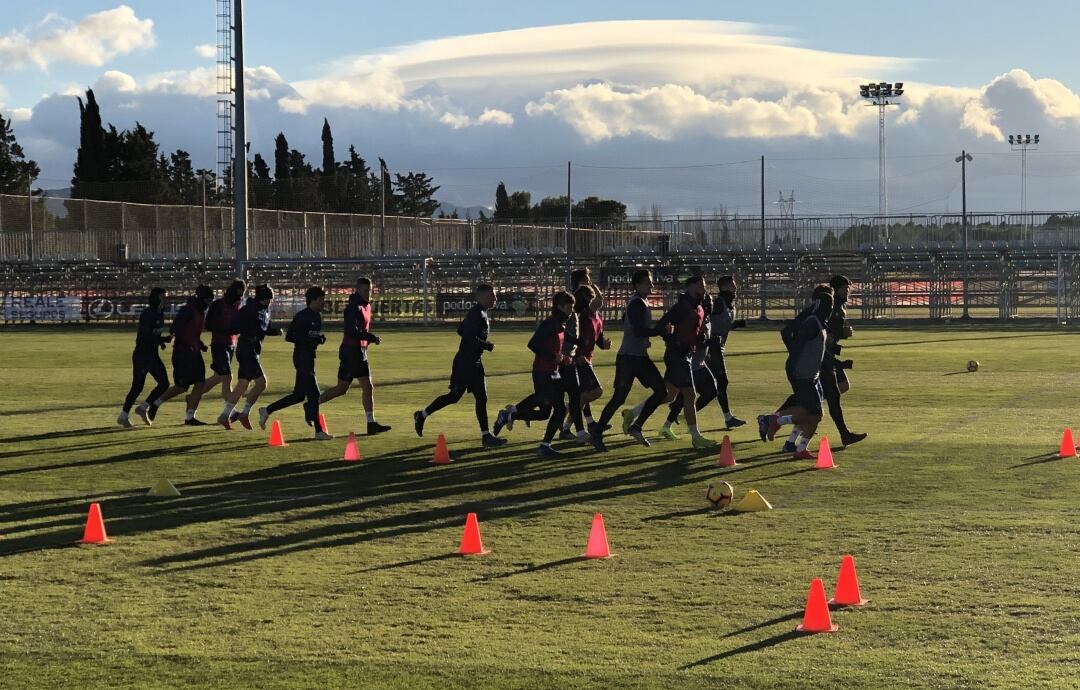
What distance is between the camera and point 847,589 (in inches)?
322

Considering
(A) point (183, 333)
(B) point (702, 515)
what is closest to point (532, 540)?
(B) point (702, 515)

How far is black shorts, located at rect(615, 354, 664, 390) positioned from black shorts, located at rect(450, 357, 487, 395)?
1.58 meters

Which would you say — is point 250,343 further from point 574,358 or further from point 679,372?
point 679,372

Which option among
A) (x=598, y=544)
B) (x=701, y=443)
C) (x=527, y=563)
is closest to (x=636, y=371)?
(x=701, y=443)

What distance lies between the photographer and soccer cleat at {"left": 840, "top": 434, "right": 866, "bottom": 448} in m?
15.7

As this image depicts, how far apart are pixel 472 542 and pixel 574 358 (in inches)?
230

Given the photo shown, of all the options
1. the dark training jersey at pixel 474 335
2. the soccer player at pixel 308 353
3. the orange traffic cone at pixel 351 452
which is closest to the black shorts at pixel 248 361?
the soccer player at pixel 308 353

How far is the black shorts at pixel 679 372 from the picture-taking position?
15258 millimetres

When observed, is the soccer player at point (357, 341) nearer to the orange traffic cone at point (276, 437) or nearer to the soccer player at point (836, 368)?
the orange traffic cone at point (276, 437)

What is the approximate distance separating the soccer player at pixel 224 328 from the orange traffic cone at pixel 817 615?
434 inches

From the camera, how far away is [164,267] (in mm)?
58500

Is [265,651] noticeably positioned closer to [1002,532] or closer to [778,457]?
[1002,532]

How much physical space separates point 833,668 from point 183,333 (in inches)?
506

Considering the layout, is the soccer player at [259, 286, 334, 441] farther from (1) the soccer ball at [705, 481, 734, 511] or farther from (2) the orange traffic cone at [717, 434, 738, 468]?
(1) the soccer ball at [705, 481, 734, 511]
